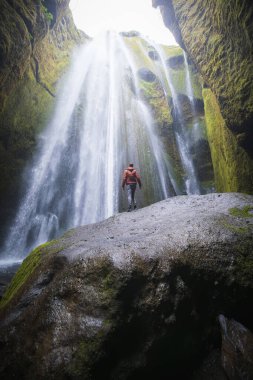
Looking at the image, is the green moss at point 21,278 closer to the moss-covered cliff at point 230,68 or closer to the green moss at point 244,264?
the green moss at point 244,264

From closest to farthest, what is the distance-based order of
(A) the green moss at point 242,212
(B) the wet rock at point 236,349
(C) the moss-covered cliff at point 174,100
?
(B) the wet rock at point 236,349
(A) the green moss at point 242,212
(C) the moss-covered cliff at point 174,100

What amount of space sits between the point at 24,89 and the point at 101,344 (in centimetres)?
1607

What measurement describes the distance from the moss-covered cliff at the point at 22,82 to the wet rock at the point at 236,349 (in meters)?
13.2

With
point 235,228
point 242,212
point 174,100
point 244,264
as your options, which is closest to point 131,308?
point 244,264

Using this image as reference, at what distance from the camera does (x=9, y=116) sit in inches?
526

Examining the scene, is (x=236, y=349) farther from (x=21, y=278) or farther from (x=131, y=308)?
(x=21, y=278)

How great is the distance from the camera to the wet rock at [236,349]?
88.0 inches

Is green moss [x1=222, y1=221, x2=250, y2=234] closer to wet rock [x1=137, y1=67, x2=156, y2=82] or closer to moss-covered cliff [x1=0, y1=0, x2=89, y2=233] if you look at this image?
moss-covered cliff [x1=0, y1=0, x2=89, y2=233]

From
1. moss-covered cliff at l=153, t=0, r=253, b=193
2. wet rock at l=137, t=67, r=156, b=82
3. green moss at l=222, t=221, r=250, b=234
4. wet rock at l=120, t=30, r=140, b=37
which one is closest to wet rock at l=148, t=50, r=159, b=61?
wet rock at l=137, t=67, r=156, b=82

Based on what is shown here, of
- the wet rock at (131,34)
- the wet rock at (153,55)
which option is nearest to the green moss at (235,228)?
the wet rock at (153,55)

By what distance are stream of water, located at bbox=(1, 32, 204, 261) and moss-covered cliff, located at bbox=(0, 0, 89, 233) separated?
0.90 m

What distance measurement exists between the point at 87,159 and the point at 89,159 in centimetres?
16

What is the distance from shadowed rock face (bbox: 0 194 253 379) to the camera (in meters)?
2.04

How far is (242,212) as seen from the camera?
4254 mm
